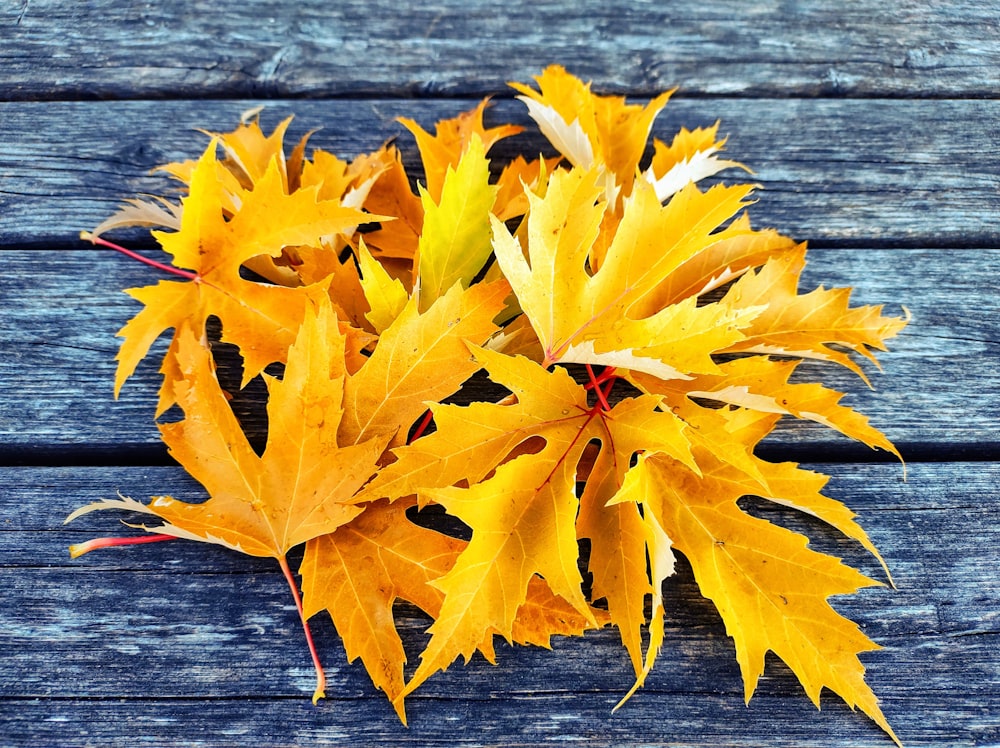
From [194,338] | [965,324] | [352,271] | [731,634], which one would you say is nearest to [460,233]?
[352,271]

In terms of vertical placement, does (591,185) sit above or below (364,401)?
above

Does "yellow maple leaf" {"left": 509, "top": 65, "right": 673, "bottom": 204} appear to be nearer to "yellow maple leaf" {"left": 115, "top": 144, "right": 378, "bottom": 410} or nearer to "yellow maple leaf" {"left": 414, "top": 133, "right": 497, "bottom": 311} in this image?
"yellow maple leaf" {"left": 414, "top": 133, "right": 497, "bottom": 311}

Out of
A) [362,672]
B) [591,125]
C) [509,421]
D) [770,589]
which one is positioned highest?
[591,125]

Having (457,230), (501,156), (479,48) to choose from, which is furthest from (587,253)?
(479,48)

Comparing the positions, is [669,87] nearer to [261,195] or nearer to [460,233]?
[460,233]

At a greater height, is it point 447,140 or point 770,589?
point 447,140

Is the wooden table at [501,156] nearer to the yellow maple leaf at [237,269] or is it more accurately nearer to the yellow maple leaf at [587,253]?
the yellow maple leaf at [237,269]

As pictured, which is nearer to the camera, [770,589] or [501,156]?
[770,589]

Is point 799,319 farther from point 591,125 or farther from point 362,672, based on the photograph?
point 362,672
